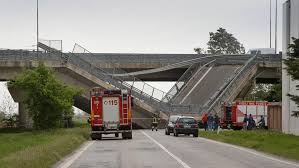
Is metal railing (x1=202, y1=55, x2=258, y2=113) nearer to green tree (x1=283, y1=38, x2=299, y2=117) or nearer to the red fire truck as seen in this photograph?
the red fire truck

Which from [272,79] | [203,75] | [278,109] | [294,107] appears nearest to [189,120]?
[294,107]

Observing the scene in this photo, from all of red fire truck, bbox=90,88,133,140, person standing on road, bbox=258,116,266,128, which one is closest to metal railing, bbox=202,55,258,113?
person standing on road, bbox=258,116,266,128

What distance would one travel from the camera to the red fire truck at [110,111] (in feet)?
138

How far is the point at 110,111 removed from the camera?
139 feet

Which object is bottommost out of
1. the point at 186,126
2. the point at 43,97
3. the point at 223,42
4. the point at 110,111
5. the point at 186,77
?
the point at 186,126

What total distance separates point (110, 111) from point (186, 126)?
7087 mm

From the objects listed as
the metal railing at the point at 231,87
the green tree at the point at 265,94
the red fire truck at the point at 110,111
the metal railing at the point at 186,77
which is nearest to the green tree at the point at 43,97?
the red fire truck at the point at 110,111

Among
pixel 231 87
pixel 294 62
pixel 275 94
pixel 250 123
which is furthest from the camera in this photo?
pixel 275 94

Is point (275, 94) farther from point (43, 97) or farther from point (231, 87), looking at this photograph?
point (43, 97)

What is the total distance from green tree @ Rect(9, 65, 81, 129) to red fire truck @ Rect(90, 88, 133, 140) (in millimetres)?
6056

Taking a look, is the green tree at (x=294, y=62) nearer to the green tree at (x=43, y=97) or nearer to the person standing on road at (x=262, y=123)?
the green tree at (x=43, y=97)

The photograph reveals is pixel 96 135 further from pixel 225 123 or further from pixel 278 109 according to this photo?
pixel 225 123

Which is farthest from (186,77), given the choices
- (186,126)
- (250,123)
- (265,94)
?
(186,126)

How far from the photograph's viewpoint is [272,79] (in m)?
84.7
